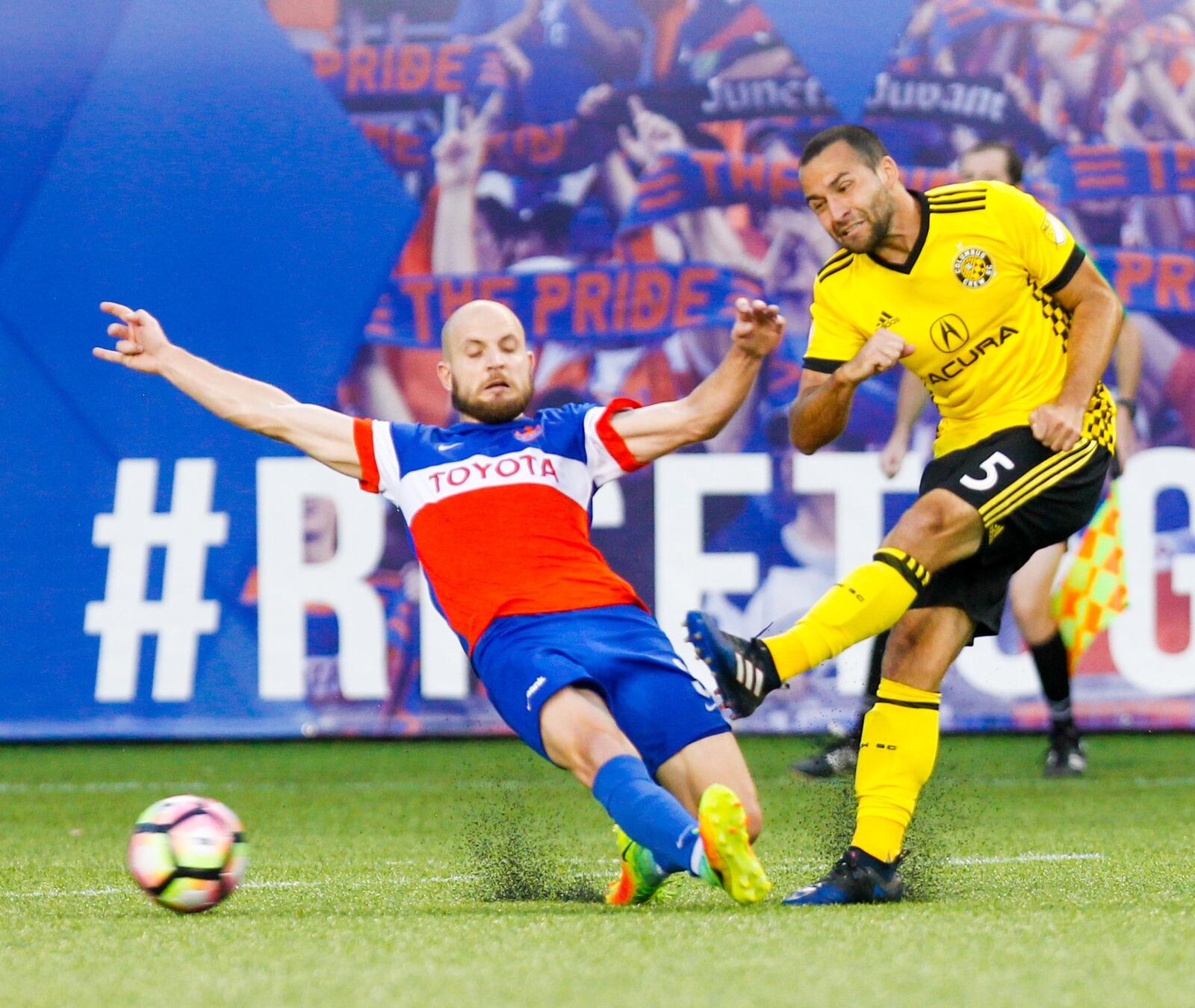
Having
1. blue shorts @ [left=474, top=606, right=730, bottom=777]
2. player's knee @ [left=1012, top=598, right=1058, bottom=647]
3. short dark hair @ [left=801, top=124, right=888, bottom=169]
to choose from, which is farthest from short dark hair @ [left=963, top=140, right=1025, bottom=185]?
blue shorts @ [left=474, top=606, right=730, bottom=777]

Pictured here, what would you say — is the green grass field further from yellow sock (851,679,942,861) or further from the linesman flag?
the linesman flag

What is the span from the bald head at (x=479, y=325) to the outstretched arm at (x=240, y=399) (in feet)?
1.03

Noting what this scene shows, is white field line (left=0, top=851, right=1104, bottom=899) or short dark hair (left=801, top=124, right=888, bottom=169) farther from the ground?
short dark hair (left=801, top=124, right=888, bottom=169)

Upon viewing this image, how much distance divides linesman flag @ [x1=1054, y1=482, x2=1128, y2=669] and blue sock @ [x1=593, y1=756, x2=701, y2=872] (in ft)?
17.7

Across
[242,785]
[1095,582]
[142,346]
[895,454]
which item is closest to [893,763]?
[142,346]

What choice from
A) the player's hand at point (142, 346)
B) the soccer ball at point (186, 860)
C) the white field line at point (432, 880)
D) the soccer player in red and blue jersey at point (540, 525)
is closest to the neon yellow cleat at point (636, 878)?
the soccer player in red and blue jersey at point (540, 525)

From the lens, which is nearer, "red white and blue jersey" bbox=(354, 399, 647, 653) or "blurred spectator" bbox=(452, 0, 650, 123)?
"red white and blue jersey" bbox=(354, 399, 647, 653)

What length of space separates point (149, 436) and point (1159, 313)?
4.92 m

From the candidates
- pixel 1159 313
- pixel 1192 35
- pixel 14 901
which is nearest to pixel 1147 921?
pixel 14 901

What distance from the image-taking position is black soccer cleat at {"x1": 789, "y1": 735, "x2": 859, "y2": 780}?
7.24 meters

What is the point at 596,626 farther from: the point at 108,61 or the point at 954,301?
the point at 108,61

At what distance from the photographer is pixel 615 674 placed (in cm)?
427

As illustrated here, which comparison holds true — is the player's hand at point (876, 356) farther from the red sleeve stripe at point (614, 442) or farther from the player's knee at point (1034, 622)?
the player's knee at point (1034, 622)

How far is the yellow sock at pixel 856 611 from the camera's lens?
13.4 ft
